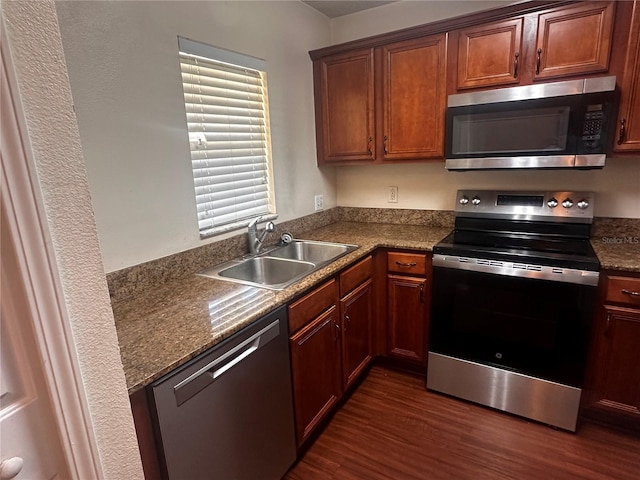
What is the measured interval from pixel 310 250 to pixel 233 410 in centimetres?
117

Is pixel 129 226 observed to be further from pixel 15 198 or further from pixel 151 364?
pixel 15 198

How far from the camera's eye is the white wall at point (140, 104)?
4.33 feet

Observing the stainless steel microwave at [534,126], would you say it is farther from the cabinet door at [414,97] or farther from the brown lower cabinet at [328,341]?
the brown lower cabinet at [328,341]

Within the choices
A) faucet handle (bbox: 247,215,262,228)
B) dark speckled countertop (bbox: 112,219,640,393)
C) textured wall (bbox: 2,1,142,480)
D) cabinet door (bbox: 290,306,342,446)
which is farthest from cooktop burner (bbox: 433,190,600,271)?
textured wall (bbox: 2,1,142,480)

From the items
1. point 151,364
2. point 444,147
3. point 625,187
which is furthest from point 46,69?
point 625,187

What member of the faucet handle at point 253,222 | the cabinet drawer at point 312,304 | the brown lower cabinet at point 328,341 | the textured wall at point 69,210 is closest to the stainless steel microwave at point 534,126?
the brown lower cabinet at point 328,341

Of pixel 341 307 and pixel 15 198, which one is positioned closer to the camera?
pixel 15 198

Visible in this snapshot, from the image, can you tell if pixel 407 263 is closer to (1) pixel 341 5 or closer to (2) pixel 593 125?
(2) pixel 593 125

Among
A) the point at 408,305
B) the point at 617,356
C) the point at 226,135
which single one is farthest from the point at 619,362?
the point at 226,135

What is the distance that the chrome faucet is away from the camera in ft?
6.63

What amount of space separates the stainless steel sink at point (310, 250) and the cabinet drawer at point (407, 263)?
0.94 ft

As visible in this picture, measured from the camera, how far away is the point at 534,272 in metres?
1.76

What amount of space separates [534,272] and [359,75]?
158 cm

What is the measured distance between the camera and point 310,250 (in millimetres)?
2268
